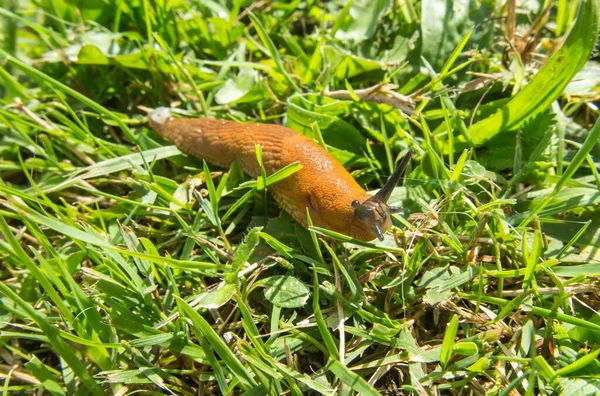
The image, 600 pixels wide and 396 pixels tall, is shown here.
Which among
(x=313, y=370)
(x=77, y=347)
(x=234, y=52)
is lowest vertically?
(x=77, y=347)

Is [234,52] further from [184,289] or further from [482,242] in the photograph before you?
[482,242]

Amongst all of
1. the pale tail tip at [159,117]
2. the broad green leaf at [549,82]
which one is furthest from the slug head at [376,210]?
the pale tail tip at [159,117]

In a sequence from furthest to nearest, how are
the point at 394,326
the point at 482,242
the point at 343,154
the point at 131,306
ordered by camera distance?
the point at 343,154 → the point at 482,242 → the point at 131,306 → the point at 394,326

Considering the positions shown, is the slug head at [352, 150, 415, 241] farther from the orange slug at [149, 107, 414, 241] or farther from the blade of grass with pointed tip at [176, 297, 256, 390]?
the blade of grass with pointed tip at [176, 297, 256, 390]

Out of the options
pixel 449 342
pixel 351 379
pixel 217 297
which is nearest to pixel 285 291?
pixel 217 297

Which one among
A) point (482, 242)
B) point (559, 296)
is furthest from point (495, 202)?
point (559, 296)

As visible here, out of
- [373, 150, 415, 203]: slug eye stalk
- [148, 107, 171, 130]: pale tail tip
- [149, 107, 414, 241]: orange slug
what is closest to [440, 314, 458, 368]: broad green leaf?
[149, 107, 414, 241]: orange slug

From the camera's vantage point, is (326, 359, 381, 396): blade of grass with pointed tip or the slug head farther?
the slug head

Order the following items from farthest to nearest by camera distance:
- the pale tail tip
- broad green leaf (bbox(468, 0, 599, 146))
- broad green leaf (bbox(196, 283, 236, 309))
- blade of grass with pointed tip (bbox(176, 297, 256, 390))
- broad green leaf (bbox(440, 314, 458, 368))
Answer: the pale tail tip → broad green leaf (bbox(468, 0, 599, 146)) → broad green leaf (bbox(196, 283, 236, 309)) → blade of grass with pointed tip (bbox(176, 297, 256, 390)) → broad green leaf (bbox(440, 314, 458, 368))
